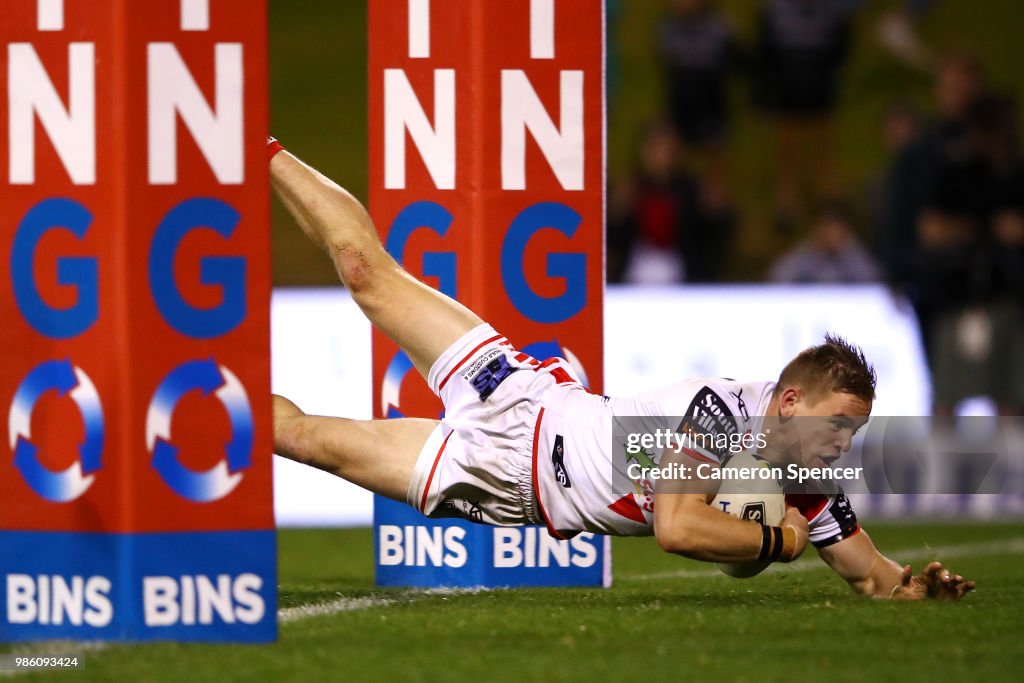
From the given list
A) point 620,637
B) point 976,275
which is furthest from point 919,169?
point 620,637

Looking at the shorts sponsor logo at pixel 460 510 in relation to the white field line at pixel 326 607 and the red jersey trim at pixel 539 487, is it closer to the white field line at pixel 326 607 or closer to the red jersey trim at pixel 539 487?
the red jersey trim at pixel 539 487

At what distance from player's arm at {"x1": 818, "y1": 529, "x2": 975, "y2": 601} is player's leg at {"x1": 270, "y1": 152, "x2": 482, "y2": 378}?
179 cm

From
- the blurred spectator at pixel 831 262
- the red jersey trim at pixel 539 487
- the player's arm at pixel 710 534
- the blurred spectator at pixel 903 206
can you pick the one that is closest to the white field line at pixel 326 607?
the red jersey trim at pixel 539 487

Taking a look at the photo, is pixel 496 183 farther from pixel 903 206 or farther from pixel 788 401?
pixel 903 206

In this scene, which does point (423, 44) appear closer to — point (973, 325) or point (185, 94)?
point (185, 94)

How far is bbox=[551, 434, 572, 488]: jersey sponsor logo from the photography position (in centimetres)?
703

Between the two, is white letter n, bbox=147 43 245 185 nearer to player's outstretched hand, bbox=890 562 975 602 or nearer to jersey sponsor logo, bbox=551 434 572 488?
jersey sponsor logo, bbox=551 434 572 488

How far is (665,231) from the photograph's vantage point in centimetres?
1482

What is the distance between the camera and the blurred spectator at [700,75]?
16.9 meters

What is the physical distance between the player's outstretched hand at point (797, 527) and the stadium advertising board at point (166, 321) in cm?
199

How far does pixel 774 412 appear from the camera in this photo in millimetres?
6801

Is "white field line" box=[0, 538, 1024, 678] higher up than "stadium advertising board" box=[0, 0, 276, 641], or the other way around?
"stadium advertising board" box=[0, 0, 276, 641]

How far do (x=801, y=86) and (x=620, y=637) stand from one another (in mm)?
11864

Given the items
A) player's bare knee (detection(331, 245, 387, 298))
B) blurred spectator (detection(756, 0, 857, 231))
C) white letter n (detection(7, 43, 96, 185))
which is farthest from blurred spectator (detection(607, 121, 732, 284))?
white letter n (detection(7, 43, 96, 185))
